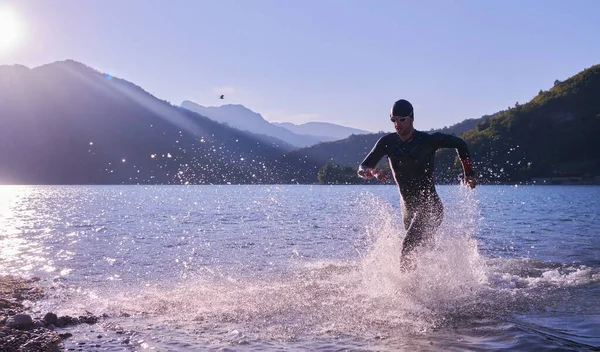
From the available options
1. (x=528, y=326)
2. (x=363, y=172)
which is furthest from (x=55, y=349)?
(x=528, y=326)

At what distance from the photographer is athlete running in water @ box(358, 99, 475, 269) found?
1067 centimetres

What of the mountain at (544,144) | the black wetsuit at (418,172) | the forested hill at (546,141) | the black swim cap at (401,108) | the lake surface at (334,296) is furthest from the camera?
the forested hill at (546,141)

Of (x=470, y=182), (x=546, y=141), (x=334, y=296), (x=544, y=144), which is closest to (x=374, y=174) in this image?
(x=470, y=182)

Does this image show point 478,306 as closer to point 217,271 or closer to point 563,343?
point 563,343

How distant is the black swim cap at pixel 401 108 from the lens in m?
10.6

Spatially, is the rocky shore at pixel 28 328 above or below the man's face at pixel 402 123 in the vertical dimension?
below

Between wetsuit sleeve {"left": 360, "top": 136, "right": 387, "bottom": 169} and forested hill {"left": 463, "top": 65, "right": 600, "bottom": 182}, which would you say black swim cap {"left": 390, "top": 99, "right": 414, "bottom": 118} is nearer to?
wetsuit sleeve {"left": 360, "top": 136, "right": 387, "bottom": 169}

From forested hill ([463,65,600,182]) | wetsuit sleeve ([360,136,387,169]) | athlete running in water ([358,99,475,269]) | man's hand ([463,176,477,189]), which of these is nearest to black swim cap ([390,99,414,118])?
Result: athlete running in water ([358,99,475,269])

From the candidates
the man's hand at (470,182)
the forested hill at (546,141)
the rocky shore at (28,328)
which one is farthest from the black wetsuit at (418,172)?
the forested hill at (546,141)

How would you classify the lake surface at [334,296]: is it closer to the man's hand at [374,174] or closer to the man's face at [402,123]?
the man's hand at [374,174]

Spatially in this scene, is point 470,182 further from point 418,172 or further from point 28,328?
point 28,328

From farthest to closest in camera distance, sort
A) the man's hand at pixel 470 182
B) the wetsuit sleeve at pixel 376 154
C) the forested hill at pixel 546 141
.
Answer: the forested hill at pixel 546 141 → the wetsuit sleeve at pixel 376 154 → the man's hand at pixel 470 182

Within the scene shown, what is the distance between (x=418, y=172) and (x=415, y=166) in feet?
0.45

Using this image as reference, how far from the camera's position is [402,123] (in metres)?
10.6
